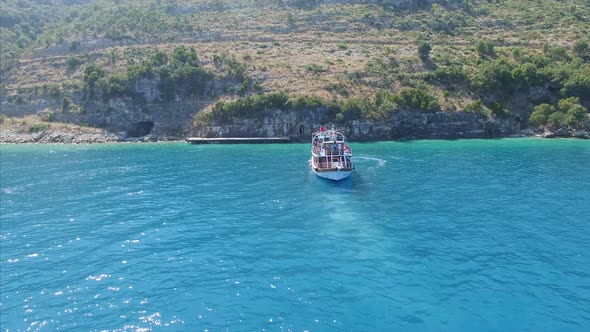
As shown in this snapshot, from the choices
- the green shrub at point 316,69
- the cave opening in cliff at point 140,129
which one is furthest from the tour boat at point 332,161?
the cave opening in cliff at point 140,129

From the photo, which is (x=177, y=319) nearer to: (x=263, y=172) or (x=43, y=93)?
(x=263, y=172)

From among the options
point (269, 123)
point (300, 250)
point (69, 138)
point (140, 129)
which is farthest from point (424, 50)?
point (69, 138)

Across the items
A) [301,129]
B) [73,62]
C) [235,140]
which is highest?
[73,62]

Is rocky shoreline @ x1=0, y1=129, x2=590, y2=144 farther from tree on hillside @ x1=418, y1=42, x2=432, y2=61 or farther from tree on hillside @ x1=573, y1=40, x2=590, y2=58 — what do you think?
tree on hillside @ x1=573, y1=40, x2=590, y2=58

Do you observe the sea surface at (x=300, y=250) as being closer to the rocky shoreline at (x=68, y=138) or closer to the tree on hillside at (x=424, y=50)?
the rocky shoreline at (x=68, y=138)

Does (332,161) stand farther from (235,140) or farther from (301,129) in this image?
(235,140)
